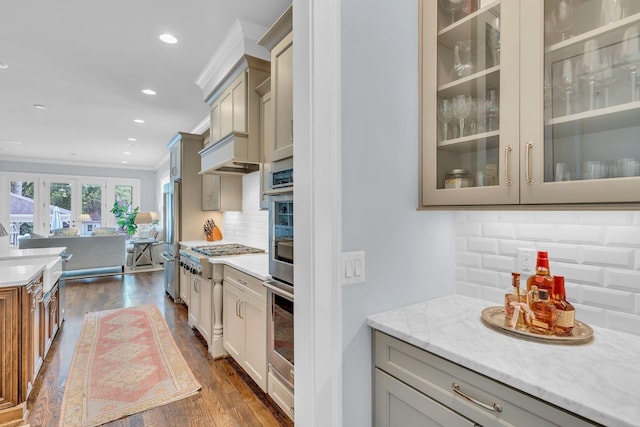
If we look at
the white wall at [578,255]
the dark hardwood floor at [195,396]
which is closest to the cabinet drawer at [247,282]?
the dark hardwood floor at [195,396]

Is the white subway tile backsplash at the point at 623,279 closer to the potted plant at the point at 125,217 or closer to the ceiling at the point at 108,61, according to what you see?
the ceiling at the point at 108,61

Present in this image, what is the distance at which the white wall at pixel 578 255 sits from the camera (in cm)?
109

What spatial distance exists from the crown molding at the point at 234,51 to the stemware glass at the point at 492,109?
7.34ft

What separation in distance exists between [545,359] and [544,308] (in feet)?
0.73

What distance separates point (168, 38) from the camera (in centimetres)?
283

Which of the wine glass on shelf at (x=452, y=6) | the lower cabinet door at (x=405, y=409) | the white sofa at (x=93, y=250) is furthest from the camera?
the white sofa at (x=93, y=250)

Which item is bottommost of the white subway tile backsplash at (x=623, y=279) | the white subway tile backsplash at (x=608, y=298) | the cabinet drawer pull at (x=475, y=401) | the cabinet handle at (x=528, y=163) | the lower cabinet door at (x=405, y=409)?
the lower cabinet door at (x=405, y=409)

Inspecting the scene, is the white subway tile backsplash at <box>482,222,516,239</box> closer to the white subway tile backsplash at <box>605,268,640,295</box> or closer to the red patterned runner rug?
the white subway tile backsplash at <box>605,268,640,295</box>

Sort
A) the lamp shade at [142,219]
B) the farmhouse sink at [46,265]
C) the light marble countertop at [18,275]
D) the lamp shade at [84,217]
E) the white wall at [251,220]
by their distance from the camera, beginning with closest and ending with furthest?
1. the light marble countertop at [18,275]
2. the farmhouse sink at [46,265]
3. the white wall at [251,220]
4. the lamp shade at [142,219]
5. the lamp shade at [84,217]

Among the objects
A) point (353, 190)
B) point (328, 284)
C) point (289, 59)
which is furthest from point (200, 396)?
point (289, 59)

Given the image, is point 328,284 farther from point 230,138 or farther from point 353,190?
point 230,138

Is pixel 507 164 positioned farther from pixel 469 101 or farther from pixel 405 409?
pixel 405 409

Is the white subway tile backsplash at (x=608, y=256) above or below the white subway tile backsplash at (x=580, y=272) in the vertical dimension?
above

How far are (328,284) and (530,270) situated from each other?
2.88ft
